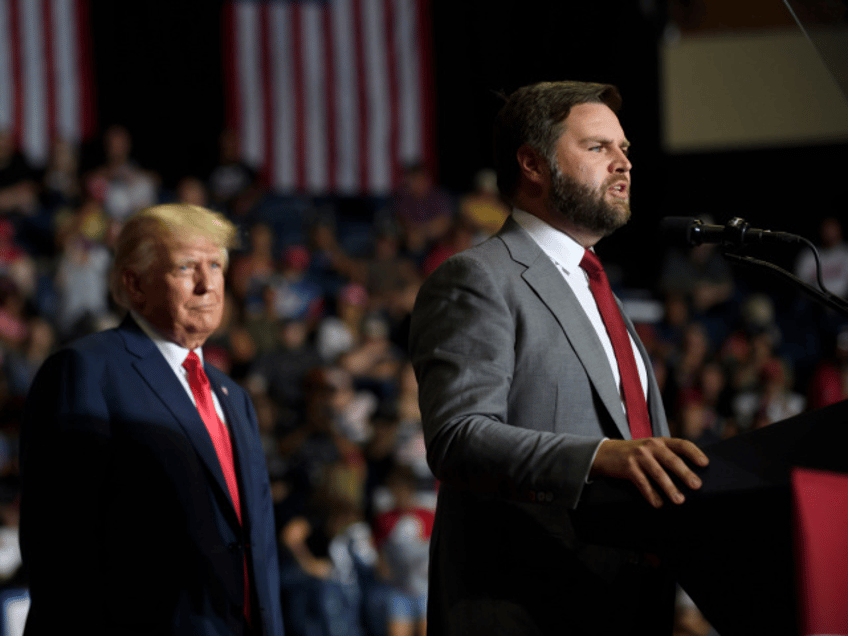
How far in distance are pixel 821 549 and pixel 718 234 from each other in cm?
62

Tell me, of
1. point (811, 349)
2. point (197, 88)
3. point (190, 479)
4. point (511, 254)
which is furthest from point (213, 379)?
point (197, 88)

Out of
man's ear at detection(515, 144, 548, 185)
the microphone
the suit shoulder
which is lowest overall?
the suit shoulder

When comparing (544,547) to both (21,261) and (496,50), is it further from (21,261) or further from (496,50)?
(496,50)

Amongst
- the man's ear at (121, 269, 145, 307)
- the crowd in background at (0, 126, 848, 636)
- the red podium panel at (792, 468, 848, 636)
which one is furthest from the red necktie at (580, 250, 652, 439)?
the crowd in background at (0, 126, 848, 636)

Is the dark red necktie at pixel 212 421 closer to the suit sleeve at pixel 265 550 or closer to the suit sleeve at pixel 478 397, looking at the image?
the suit sleeve at pixel 265 550

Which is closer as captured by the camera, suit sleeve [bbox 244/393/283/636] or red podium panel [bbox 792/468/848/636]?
red podium panel [bbox 792/468/848/636]

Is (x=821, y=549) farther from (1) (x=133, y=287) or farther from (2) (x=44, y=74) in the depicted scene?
(2) (x=44, y=74)

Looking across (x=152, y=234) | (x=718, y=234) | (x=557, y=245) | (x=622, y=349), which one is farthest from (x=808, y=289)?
(x=152, y=234)

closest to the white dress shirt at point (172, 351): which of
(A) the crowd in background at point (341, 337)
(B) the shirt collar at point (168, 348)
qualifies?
(B) the shirt collar at point (168, 348)

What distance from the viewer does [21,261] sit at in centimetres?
725

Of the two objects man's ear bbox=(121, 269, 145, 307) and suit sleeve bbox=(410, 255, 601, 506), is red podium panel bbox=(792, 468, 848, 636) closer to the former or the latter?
suit sleeve bbox=(410, 255, 601, 506)

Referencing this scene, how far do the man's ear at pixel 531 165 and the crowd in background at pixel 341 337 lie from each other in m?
3.03

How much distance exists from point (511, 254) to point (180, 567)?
90 centimetres

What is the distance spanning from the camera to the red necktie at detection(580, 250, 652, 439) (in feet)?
5.56
